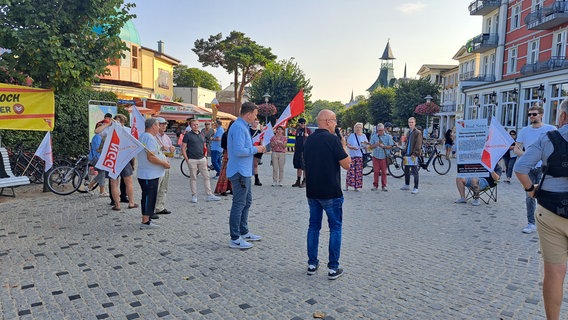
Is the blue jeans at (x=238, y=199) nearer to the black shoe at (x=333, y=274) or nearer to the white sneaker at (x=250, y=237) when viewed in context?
the white sneaker at (x=250, y=237)

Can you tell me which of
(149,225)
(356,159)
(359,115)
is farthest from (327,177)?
(359,115)

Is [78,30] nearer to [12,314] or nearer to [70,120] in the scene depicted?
[70,120]

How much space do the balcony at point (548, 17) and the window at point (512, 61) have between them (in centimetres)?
417

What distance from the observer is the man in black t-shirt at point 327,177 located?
4.37 meters

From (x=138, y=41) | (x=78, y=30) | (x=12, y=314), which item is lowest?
(x=12, y=314)

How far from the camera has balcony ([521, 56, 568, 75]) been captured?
25.7m

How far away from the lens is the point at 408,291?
13.6 ft

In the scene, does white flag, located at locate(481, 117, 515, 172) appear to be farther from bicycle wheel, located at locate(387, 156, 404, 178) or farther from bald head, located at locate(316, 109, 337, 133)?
bicycle wheel, located at locate(387, 156, 404, 178)

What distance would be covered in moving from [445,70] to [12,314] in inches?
2717

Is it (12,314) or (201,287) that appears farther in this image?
(201,287)

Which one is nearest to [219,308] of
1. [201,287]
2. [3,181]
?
[201,287]

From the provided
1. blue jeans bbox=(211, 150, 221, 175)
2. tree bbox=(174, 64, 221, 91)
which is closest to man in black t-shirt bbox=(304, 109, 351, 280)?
blue jeans bbox=(211, 150, 221, 175)

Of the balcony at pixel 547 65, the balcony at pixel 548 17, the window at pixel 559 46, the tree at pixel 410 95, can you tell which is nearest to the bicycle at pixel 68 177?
the balcony at pixel 547 65

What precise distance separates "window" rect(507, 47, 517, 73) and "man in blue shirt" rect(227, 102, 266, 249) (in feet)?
112
